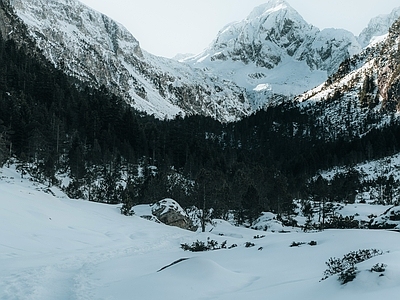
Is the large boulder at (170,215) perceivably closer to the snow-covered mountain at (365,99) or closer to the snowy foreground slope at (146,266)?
the snowy foreground slope at (146,266)

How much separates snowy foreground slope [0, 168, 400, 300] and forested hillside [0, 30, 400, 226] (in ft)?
38.0

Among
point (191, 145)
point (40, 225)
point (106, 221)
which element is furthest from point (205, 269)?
point (191, 145)

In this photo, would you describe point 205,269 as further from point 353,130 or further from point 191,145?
point 353,130

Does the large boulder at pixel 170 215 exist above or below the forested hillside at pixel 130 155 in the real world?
below

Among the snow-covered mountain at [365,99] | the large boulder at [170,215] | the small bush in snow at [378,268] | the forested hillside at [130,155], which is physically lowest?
the large boulder at [170,215]

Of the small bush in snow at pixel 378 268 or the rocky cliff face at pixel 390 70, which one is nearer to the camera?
the small bush in snow at pixel 378 268

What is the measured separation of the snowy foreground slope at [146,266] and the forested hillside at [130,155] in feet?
38.0

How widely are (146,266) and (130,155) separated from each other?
59.4 metres

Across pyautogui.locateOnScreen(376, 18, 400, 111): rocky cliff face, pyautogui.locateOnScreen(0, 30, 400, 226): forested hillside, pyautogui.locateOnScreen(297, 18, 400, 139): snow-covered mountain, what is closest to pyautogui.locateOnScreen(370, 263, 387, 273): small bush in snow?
pyautogui.locateOnScreen(0, 30, 400, 226): forested hillside

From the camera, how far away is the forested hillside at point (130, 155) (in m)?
49.6

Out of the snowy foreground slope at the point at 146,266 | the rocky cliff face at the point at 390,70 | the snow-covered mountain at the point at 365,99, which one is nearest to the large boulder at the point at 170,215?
the snowy foreground slope at the point at 146,266

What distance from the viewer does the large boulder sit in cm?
3334

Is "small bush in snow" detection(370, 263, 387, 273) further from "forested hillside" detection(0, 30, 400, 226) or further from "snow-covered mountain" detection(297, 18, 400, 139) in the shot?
"snow-covered mountain" detection(297, 18, 400, 139)

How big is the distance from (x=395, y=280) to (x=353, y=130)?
498 feet
